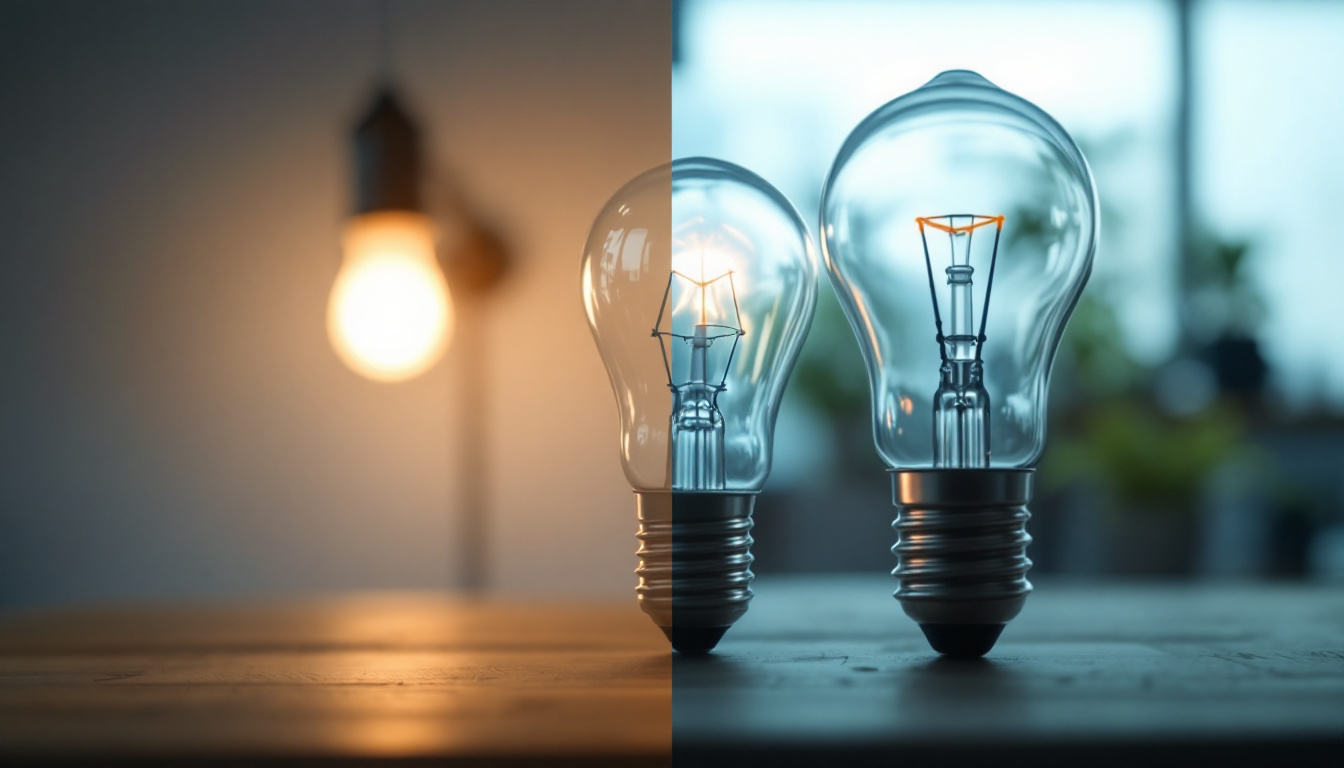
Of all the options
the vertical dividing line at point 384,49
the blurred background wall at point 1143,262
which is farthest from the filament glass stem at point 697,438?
the blurred background wall at point 1143,262

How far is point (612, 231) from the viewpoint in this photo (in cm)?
60

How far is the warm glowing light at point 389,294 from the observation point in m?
1.53

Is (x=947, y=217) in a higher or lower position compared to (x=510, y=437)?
higher


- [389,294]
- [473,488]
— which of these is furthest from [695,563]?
[473,488]

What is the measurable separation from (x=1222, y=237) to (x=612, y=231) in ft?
9.66

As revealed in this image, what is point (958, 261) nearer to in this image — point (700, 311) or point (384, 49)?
point (700, 311)

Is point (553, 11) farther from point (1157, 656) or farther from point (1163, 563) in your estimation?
point (1163, 563)

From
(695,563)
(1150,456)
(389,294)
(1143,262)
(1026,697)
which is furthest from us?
(1143,262)

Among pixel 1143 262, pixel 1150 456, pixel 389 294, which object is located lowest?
pixel 1150 456

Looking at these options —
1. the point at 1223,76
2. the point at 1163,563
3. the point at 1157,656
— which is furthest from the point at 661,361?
the point at 1223,76

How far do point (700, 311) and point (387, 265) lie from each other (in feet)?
3.39

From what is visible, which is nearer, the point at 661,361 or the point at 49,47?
the point at 661,361

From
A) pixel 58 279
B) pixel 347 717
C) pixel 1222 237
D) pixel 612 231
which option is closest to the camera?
pixel 347 717

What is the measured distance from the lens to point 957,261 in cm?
58
